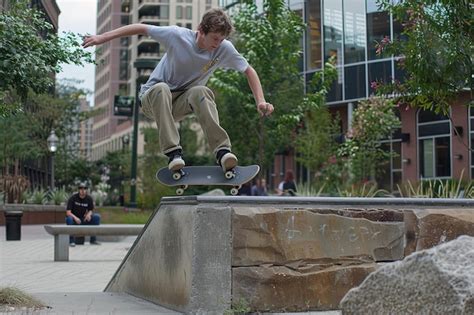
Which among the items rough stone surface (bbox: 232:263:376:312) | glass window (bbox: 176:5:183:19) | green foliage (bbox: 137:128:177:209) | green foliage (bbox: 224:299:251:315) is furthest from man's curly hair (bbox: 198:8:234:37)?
glass window (bbox: 176:5:183:19)

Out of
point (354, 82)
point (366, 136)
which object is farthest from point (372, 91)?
point (366, 136)

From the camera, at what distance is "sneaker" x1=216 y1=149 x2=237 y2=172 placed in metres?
6.86

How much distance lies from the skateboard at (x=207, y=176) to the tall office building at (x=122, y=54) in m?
72.0

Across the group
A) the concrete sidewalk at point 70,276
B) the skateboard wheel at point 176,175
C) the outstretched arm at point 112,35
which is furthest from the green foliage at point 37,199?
the outstretched arm at point 112,35

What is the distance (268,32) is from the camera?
22.0m

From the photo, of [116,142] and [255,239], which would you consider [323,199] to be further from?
[116,142]

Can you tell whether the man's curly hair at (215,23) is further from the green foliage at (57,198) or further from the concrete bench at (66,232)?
the green foliage at (57,198)

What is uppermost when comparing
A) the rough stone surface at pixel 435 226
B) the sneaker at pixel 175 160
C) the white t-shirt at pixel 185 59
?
the white t-shirt at pixel 185 59

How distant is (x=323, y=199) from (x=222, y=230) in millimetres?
973

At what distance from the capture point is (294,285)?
19.1 ft

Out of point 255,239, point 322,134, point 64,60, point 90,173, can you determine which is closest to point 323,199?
point 255,239

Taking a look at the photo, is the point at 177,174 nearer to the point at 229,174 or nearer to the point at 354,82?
the point at 229,174

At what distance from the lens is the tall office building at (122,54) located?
92.9 m

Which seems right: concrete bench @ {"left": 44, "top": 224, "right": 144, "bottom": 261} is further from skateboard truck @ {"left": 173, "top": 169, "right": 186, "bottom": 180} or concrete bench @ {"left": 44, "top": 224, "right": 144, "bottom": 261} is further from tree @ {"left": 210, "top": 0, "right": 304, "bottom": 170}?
tree @ {"left": 210, "top": 0, "right": 304, "bottom": 170}
